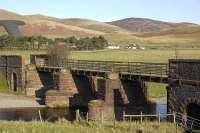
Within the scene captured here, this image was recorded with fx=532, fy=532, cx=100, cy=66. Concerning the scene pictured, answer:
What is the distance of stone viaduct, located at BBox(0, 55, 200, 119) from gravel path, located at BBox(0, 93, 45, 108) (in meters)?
1.64

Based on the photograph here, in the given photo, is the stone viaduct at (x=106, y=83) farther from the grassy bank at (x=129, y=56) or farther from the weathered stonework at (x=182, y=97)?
the grassy bank at (x=129, y=56)

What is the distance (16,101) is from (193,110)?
101ft

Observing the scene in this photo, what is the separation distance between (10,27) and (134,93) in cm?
14533

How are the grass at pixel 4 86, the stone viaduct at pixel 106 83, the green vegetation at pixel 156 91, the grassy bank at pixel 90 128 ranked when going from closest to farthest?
1. the grassy bank at pixel 90 128
2. the stone viaduct at pixel 106 83
3. the green vegetation at pixel 156 91
4. the grass at pixel 4 86

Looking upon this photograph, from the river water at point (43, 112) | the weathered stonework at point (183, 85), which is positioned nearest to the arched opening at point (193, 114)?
the weathered stonework at point (183, 85)

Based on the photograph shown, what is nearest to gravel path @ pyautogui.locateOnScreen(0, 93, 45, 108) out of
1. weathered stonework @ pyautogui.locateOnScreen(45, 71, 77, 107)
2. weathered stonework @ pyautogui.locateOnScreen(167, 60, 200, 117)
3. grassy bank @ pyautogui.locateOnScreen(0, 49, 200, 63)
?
weathered stonework @ pyautogui.locateOnScreen(45, 71, 77, 107)

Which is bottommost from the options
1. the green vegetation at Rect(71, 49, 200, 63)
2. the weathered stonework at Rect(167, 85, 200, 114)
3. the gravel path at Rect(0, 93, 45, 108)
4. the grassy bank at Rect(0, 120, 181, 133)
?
the gravel path at Rect(0, 93, 45, 108)

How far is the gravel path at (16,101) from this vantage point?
61.4 m

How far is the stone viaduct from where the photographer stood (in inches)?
1528

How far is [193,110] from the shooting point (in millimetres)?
38750

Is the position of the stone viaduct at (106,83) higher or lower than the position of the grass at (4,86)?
higher

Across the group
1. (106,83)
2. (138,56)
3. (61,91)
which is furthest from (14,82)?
(138,56)

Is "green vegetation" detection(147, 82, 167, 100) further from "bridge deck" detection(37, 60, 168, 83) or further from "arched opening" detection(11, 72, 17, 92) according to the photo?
"arched opening" detection(11, 72, 17, 92)

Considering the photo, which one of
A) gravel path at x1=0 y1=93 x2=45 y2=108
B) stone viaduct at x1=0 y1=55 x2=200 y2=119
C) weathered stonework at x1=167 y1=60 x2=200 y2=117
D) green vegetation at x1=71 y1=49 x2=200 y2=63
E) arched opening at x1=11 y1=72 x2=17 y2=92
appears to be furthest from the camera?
green vegetation at x1=71 y1=49 x2=200 y2=63
